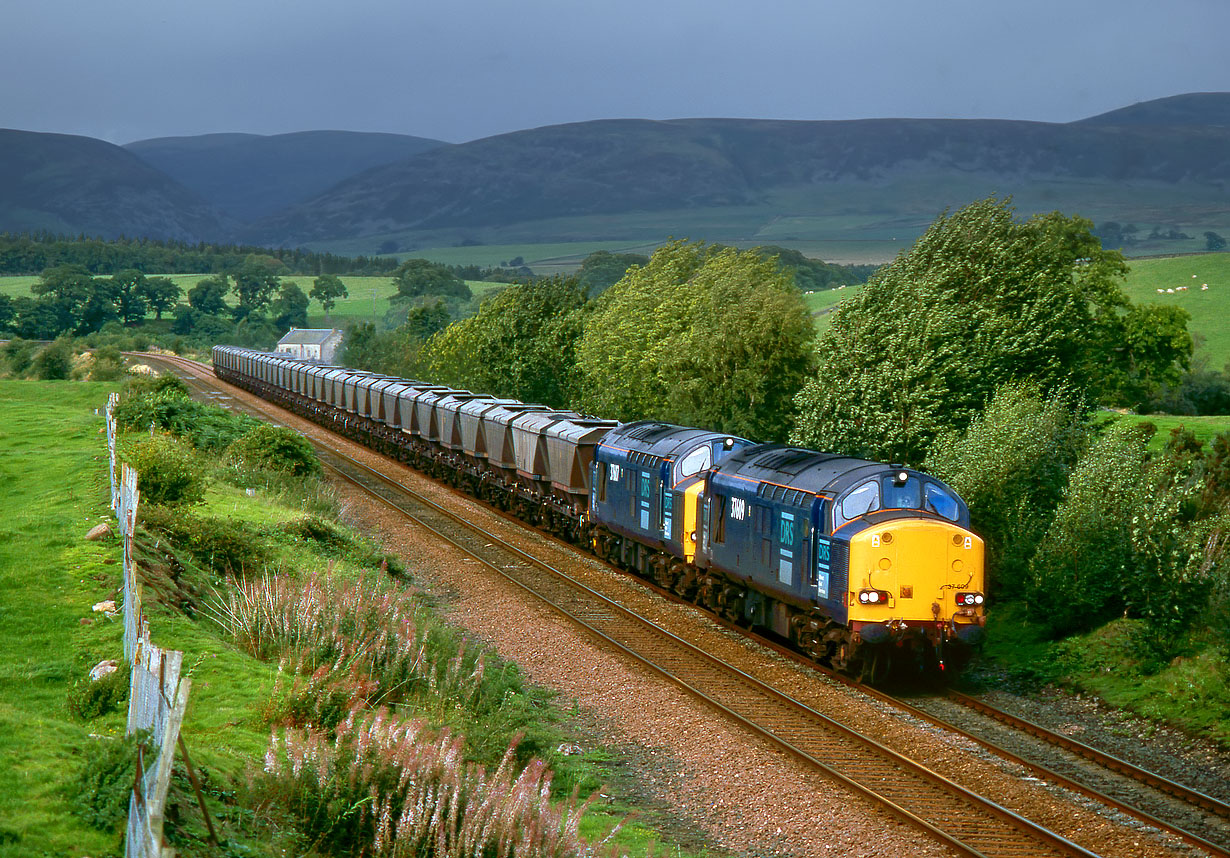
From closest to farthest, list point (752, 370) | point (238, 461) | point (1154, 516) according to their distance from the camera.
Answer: point (1154, 516) < point (238, 461) < point (752, 370)

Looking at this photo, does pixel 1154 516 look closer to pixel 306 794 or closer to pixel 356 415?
pixel 306 794

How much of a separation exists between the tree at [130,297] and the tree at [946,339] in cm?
16045

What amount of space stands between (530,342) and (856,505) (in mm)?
51498

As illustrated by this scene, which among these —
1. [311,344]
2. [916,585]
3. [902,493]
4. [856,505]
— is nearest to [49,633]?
[856,505]

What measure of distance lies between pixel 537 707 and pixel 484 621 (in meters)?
6.13

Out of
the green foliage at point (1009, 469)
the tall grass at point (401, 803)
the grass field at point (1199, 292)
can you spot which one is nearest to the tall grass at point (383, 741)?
the tall grass at point (401, 803)

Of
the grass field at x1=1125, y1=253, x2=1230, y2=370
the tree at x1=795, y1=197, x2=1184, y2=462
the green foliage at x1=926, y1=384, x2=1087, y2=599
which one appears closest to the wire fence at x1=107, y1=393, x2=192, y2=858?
the green foliage at x1=926, y1=384, x2=1087, y2=599

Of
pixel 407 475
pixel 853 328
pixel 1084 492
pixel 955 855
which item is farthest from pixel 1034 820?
pixel 407 475

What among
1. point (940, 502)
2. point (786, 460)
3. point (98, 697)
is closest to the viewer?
point (98, 697)

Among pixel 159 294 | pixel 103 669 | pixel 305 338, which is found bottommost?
pixel 305 338

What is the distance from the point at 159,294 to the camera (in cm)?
18300

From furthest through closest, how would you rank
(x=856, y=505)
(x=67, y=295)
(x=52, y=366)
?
(x=67, y=295)
(x=52, y=366)
(x=856, y=505)

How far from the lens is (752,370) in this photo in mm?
43719

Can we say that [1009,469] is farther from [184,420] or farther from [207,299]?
[207,299]
